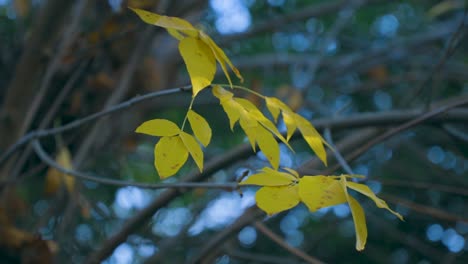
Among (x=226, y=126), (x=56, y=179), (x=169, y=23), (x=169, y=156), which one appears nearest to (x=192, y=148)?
(x=169, y=156)

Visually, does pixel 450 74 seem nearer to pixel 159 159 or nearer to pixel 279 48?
pixel 279 48

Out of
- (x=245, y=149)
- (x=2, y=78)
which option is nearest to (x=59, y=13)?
(x=2, y=78)

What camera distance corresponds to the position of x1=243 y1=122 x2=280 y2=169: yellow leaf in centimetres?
73

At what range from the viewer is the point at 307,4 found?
108 inches

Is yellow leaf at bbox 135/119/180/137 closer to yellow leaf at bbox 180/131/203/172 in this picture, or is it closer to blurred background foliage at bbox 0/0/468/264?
yellow leaf at bbox 180/131/203/172

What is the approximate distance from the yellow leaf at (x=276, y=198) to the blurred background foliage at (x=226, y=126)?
494 millimetres

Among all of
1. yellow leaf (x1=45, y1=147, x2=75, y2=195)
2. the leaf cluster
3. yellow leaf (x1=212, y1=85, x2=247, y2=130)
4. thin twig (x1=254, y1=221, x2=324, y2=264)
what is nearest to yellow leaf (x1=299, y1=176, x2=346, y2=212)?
the leaf cluster

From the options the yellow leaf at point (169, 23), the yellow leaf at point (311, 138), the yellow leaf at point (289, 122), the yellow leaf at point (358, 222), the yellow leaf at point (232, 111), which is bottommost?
the yellow leaf at point (358, 222)

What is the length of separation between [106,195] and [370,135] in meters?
1.10

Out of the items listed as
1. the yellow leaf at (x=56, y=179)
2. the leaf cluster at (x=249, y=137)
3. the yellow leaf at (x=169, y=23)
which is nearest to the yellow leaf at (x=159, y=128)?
the leaf cluster at (x=249, y=137)

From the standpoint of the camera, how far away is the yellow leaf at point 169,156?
0.70 m

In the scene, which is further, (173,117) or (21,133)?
(173,117)

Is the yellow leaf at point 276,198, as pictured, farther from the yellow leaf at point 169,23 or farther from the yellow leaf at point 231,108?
the yellow leaf at point 169,23

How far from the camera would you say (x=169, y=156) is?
2.33ft
